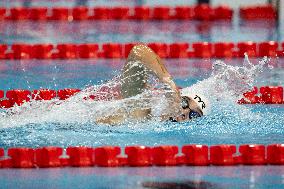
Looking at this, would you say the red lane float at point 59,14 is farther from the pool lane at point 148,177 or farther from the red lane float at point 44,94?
the pool lane at point 148,177

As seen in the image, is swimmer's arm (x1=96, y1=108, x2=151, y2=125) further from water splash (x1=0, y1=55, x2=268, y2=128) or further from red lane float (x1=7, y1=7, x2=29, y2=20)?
red lane float (x1=7, y1=7, x2=29, y2=20)

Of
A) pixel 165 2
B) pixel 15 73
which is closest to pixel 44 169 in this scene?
pixel 15 73

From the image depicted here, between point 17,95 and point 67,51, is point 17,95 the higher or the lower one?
the lower one

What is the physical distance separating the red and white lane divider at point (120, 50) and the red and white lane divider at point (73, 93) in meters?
1.77

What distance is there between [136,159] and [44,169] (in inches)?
27.4

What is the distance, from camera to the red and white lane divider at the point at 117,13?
13023mm

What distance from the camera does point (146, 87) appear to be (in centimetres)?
766

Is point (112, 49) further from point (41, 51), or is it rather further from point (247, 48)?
point (247, 48)

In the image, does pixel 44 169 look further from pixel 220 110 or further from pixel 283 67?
pixel 283 67

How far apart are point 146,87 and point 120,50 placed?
354cm

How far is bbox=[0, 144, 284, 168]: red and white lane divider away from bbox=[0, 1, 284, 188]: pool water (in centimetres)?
10

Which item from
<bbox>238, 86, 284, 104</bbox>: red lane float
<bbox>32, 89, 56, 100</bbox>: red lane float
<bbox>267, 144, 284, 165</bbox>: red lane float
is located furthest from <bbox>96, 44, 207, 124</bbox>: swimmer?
<bbox>238, 86, 284, 104</bbox>: red lane float

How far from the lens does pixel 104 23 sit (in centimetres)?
1281

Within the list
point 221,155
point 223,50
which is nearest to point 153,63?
point 221,155
